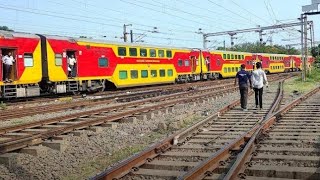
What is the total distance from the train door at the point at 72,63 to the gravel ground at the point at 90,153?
1007 cm

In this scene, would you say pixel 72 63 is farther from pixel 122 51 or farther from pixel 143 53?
pixel 143 53

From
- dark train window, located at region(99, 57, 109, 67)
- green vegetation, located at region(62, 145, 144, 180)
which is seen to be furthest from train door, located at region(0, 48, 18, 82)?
green vegetation, located at region(62, 145, 144, 180)

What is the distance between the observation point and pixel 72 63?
67.8 ft

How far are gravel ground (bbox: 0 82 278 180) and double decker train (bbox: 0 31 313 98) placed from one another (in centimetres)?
828

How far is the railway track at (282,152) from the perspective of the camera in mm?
5762

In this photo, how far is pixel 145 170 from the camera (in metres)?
6.22

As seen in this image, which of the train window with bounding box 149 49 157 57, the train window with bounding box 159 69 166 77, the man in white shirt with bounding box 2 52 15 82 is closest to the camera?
the man in white shirt with bounding box 2 52 15 82

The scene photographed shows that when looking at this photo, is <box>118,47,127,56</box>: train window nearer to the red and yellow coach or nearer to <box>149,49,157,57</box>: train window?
<box>149,49,157,57</box>: train window

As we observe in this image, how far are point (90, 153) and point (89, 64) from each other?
46.6ft

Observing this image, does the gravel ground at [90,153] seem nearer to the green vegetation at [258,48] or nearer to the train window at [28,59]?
the train window at [28,59]

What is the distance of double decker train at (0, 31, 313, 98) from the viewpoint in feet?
57.8

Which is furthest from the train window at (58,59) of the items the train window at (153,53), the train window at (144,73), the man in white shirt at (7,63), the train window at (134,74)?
the train window at (153,53)

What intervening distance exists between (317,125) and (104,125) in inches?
212

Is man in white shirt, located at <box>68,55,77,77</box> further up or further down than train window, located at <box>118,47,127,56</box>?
further down
